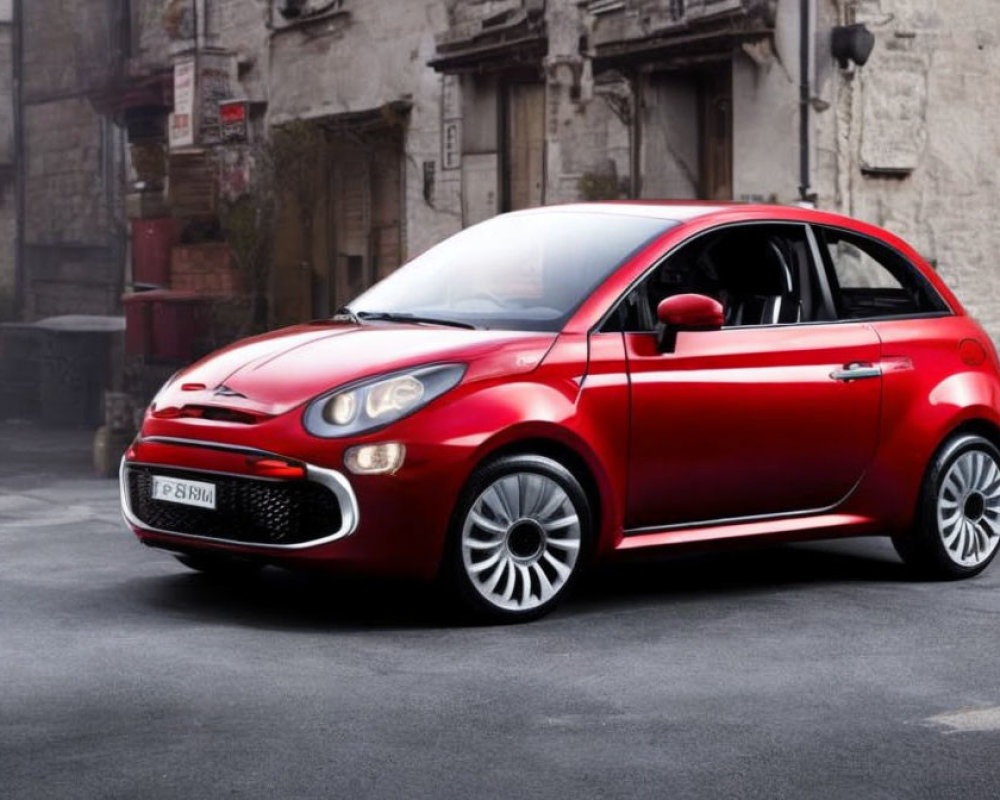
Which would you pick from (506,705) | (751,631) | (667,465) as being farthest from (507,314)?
(506,705)

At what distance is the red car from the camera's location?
678 centimetres

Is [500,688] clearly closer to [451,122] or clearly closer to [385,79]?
[451,122]

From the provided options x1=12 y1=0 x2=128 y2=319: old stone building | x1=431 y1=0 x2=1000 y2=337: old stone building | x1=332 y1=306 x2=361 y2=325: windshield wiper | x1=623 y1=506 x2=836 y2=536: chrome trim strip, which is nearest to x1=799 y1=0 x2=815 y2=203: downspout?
x1=431 y1=0 x2=1000 y2=337: old stone building

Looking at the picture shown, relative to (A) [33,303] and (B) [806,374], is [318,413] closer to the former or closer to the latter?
(B) [806,374]

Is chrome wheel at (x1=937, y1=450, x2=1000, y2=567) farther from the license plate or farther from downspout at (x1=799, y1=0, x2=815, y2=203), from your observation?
downspout at (x1=799, y1=0, x2=815, y2=203)

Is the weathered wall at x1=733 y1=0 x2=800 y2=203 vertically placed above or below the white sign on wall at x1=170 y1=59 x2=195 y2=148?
below

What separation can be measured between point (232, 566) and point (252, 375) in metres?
1.15

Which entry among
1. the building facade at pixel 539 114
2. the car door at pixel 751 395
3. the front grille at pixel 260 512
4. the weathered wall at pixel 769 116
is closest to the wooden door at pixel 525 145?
the building facade at pixel 539 114

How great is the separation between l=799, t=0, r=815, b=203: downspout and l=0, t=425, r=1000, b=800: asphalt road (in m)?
6.63

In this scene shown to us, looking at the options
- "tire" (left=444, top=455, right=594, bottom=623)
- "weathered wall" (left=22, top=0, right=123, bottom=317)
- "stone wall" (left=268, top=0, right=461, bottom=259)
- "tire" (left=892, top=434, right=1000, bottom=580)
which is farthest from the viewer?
"weathered wall" (left=22, top=0, right=123, bottom=317)

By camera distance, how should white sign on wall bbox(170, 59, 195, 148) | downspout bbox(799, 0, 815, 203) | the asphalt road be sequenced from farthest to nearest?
white sign on wall bbox(170, 59, 195, 148) → downspout bbox(799, 0, 815, 203) → the asphalt road

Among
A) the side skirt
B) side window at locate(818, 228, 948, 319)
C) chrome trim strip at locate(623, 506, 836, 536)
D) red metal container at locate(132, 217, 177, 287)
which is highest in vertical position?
red metal container at locate(132, 217, 177, 287)

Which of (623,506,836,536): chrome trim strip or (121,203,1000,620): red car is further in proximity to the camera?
(623,506,836,536): chrome trim strip

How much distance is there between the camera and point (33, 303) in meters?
30.0
